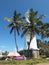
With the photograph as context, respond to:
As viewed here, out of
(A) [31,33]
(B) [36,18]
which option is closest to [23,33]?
(A) [31,33]

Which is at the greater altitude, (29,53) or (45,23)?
(45,23)

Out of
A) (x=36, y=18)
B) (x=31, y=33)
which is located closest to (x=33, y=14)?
(x=36, y=18)

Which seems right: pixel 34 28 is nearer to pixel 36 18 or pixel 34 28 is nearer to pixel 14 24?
pixel 36 18

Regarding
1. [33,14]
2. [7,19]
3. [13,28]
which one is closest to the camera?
[33,14]

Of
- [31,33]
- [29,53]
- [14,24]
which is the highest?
[14,24]

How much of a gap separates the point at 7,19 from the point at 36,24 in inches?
321

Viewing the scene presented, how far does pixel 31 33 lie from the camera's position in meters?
46.5

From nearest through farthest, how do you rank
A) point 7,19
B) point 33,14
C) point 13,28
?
point 33,14 → point 7,19 → point 13,28

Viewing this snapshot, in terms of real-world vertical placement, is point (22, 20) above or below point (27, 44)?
above

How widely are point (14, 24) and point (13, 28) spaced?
2.19m

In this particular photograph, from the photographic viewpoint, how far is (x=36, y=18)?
150ft

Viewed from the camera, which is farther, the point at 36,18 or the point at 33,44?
the point at 33,44

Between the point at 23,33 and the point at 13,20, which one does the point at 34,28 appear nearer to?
the point at 23,33

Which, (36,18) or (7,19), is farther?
(7,19)
